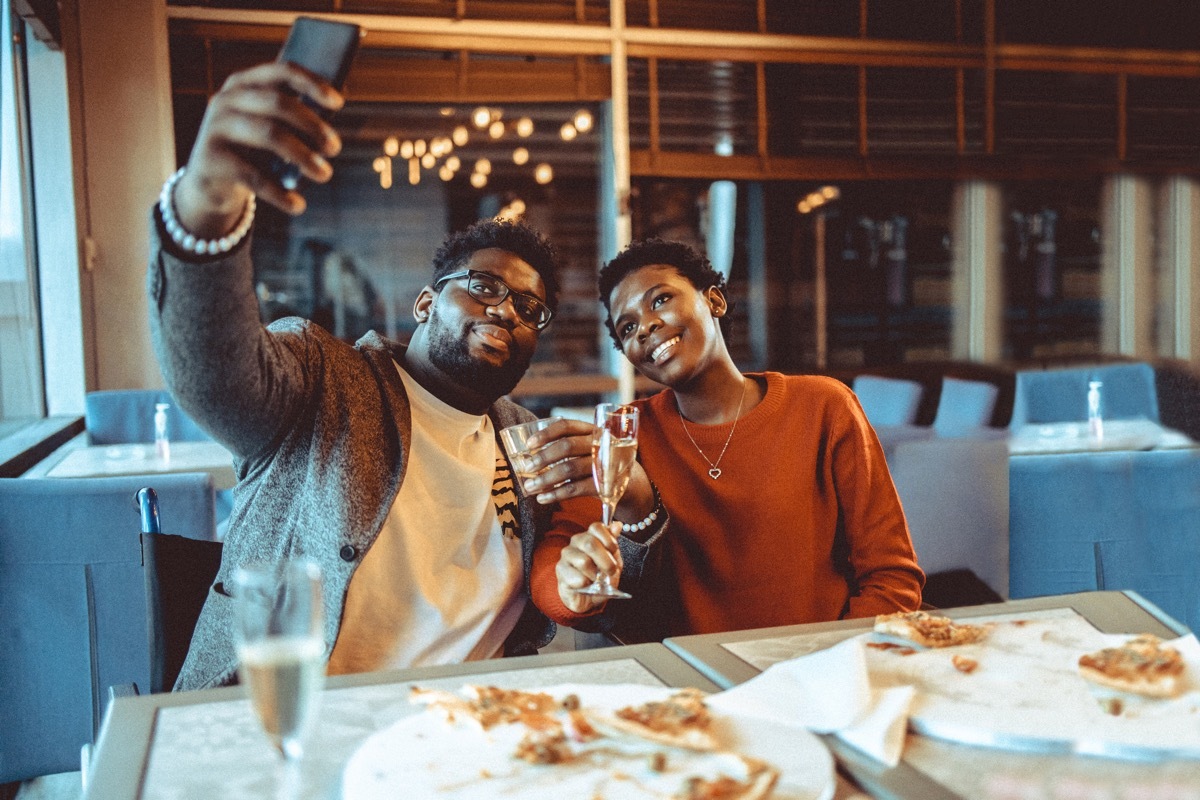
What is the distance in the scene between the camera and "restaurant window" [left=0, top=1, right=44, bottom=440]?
178 inches

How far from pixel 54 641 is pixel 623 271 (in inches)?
56.8

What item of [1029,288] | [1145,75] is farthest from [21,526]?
[1145,75]

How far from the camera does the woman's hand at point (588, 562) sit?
4.53ft

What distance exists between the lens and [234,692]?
108 cm

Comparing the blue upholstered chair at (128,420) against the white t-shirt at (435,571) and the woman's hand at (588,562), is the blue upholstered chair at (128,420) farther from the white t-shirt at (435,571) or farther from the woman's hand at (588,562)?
the woman's hand at (588,562)

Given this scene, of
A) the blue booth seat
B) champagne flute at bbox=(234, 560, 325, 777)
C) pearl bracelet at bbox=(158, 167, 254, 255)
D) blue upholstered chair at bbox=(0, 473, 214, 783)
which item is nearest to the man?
pearl bracelet at bbox=(158, 167, 254, 255)

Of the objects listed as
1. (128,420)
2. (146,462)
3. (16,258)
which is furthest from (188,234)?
(16,258)

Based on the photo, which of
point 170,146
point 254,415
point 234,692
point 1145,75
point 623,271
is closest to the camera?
point 234,692

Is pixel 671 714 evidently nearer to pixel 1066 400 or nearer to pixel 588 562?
pixel 588 562

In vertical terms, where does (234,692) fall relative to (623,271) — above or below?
below

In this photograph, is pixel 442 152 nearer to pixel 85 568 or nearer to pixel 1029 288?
pixel 1029 288

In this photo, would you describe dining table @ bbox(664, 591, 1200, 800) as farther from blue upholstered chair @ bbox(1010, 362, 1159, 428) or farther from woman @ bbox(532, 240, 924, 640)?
blue upholstered chair @ bbox(1010, 362, 1159, 428)

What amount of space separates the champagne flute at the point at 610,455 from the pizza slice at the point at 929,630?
35cm

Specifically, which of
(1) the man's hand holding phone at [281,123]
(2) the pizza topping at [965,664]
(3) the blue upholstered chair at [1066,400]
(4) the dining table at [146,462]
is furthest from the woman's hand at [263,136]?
(3) the blue upholstered chair at [1066,400]
